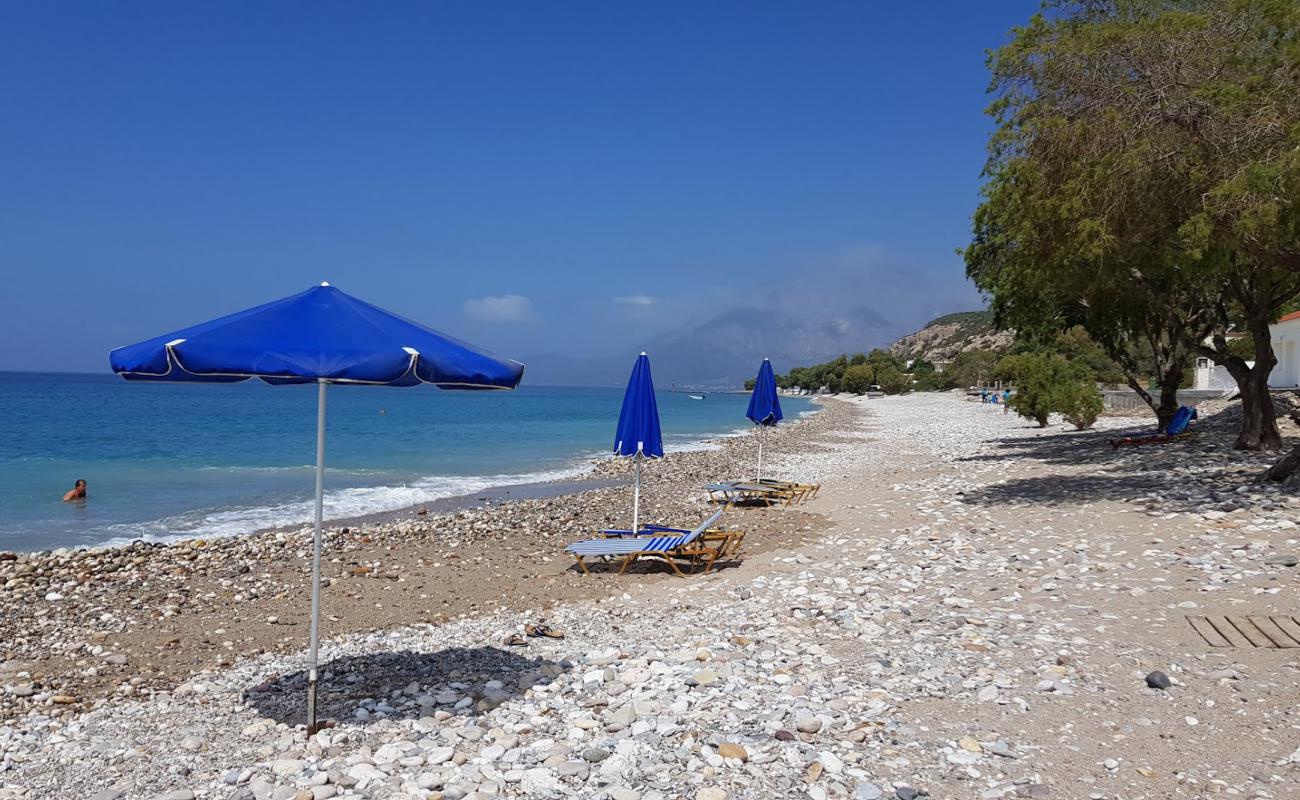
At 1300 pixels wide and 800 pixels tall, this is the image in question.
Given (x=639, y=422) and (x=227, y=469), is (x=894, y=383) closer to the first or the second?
(x=227, y=469)

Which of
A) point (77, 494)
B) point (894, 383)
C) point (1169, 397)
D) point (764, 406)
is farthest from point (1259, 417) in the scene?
point (894, 383)

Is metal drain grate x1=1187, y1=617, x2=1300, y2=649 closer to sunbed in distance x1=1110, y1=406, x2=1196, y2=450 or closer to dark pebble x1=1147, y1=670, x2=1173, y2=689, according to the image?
dark pebble x1=1147, y1=670, x2=1173, y2=689

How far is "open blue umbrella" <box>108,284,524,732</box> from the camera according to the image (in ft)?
15.2

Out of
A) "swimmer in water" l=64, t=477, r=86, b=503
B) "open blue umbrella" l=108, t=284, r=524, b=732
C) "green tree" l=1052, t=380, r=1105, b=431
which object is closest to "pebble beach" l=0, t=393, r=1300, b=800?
"open blue umbrella" l=108, t=284, r=524, b=732

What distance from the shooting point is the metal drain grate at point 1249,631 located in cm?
604

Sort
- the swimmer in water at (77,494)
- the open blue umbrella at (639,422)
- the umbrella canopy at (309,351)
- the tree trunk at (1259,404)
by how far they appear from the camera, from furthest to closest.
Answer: the swimmer in water at (77,494)
the tree trunk at (1259,404)
the open blue umbrella at (639,422)
the umbrella canopy at (309,351)

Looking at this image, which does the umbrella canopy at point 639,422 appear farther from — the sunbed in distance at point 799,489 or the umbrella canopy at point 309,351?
the umbrella canopy at point 309,351

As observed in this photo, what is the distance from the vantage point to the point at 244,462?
103 ft

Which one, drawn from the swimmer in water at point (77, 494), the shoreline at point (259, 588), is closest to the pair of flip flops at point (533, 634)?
the shoreline at point (259, 588)

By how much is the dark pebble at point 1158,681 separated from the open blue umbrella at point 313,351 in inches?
181

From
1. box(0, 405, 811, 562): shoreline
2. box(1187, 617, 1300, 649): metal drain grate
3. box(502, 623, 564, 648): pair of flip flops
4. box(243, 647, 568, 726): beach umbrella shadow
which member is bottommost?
box(0, 405, 811, 562): shoreline

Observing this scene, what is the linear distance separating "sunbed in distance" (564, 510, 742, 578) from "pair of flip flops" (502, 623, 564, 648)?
8.11 feet

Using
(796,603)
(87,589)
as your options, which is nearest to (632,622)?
(796,603)

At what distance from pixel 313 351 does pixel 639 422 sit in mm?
7162
